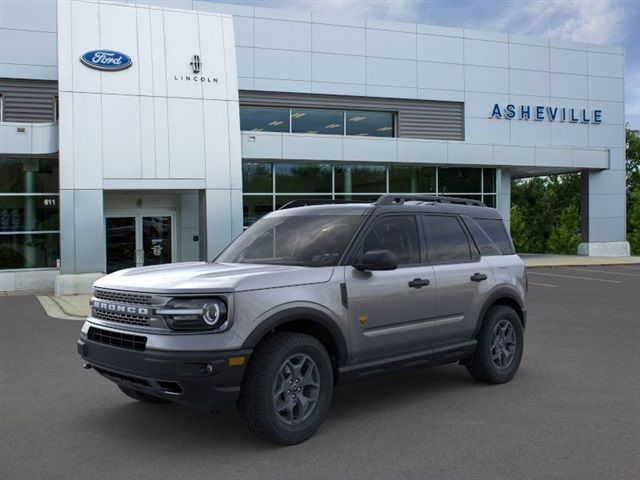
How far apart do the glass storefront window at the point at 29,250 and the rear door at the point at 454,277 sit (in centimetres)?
1581

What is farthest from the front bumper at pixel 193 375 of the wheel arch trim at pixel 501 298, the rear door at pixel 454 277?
the wheel arch trim at pixel 501 298

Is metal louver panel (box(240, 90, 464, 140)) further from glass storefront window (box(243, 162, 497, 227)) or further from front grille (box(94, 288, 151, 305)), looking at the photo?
A: front grille (box(94, 288, 151, 305))

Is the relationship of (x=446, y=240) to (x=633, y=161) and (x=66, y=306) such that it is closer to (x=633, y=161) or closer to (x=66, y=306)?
(x=66, y=306)

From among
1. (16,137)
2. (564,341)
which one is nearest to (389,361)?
(564,341)

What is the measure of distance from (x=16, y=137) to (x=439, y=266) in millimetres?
15417

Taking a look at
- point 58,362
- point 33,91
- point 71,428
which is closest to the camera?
point 71,428

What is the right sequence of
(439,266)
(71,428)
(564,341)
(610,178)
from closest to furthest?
1. (71,428)
2. (439,266)
3. (564,341)
4. (610,178)

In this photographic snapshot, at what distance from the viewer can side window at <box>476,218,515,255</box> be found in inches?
273

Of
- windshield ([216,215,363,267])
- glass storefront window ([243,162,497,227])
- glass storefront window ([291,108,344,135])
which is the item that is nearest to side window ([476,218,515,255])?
windshield ([216,215,363,267])

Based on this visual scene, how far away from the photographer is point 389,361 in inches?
216

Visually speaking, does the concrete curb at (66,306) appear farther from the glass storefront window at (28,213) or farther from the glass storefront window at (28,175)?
the glass storefront window at (28,175)

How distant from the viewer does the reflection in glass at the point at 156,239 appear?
19969 mm

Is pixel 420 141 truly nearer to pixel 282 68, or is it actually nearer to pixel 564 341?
pixel 282 68

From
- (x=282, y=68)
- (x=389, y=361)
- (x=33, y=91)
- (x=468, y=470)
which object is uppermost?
(x=282, y=68)
